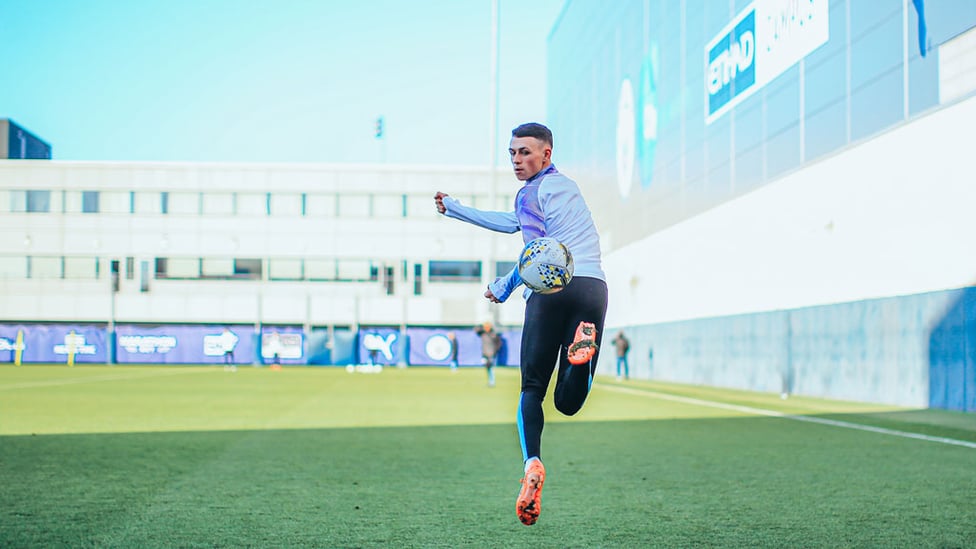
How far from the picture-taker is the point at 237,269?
60.0 metres

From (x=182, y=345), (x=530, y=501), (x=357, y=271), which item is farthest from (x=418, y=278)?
(x=530, y=501)

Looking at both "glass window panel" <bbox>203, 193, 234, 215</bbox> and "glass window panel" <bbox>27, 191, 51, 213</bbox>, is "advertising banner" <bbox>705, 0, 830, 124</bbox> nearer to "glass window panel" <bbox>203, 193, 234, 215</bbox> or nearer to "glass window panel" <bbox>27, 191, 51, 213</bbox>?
"glass window panel" <bbox>203, 193, 234, 215</bbox>

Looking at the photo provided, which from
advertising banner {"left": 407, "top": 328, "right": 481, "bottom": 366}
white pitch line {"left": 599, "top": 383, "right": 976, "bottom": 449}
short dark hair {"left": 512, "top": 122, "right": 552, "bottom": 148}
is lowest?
advertising banner {"left": 407, "top": 328, "right": 481, "bottom": 366}

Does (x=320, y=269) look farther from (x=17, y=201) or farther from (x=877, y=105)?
(x=877, y=105)

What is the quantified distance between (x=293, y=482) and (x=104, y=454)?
2.90m

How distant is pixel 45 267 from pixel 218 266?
10.3 m

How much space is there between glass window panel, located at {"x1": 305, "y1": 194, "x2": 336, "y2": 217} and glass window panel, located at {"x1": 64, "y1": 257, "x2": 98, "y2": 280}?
1302cm

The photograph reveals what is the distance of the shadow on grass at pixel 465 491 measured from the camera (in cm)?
603

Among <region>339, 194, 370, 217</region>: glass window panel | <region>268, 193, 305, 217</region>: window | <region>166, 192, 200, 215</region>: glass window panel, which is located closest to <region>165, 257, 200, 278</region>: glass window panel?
<region>166, 192, 200, 215</region>: glass window panel

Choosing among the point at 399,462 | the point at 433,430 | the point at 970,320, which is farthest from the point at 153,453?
the point at 970,320

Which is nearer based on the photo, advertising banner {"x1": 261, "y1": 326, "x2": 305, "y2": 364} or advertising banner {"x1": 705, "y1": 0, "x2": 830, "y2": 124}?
advertising banner {"x1": 705, "y1": 0, "x2": 830, "y2": 124}

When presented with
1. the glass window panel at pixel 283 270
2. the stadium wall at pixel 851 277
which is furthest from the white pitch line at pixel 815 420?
the glass window panel at pixel 283 270

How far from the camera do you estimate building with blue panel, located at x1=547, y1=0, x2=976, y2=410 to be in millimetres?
19156

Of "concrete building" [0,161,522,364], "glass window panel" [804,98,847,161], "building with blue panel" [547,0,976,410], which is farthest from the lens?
"concrete building" [0,161,522,364]
